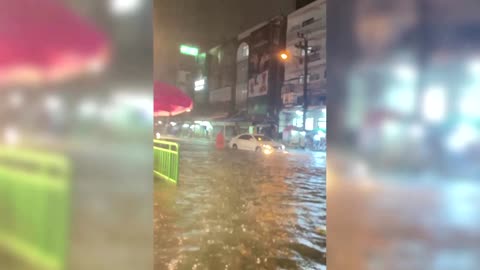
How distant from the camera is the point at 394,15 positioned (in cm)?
107

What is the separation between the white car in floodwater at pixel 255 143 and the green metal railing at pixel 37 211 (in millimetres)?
2043

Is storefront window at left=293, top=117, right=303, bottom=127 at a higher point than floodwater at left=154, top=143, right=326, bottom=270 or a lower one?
higher

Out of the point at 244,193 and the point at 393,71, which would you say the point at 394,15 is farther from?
the point at 244,193

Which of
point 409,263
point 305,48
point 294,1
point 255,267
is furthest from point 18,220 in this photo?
point 305,48

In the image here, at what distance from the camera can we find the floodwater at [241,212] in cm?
187

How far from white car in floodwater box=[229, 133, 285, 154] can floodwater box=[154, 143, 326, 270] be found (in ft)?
0.21

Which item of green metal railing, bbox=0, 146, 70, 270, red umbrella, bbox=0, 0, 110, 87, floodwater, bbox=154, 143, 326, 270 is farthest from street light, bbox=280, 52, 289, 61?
green metal railing, bbox=0, 146, 70, 270

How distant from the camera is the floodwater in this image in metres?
1.87

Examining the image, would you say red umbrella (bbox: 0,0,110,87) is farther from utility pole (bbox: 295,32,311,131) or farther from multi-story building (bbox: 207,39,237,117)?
utility pole (bbox: 295,32,311,131)

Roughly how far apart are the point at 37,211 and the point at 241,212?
1.81 meters

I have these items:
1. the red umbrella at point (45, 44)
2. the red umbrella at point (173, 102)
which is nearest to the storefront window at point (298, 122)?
the red umbrella at point (173, 102)

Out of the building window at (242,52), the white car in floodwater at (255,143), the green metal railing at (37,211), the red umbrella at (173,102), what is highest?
the building window at (242,52)

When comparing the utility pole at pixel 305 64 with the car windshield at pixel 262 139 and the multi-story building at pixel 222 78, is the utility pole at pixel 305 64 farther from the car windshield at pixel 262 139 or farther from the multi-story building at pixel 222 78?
the multi-story building at pixel 222 78

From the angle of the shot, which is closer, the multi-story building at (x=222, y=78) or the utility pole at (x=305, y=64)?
the multi-story building at (x=222, y=78)
